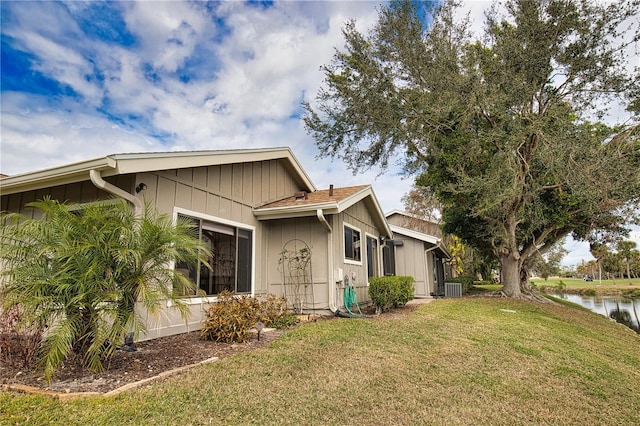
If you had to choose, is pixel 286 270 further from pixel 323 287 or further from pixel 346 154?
pixel 346 154

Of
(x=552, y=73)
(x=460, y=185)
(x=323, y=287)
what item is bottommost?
(x=323, y=287)

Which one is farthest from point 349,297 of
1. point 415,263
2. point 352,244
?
point 415,263

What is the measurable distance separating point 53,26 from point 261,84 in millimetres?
6093

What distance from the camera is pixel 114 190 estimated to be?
17.1 ft

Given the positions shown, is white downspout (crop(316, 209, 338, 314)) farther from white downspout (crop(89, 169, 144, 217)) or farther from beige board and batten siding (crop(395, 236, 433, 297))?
beige board and batten siding (crop(395, 236, 433, 297))

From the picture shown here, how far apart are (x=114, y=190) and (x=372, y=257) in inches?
347

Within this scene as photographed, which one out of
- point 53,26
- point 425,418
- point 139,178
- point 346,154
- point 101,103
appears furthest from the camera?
point 346,154

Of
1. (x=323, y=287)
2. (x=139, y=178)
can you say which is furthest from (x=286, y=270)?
(x=139, y=178)

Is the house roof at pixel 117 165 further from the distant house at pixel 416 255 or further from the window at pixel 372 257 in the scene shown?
the distant house at pixel 416 255

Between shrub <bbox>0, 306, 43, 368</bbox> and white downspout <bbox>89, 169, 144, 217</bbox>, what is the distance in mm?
1805

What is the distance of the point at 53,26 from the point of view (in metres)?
6.68

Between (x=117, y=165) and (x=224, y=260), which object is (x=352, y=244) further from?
(x=117, y=165)

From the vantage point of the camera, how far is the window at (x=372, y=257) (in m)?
11.9

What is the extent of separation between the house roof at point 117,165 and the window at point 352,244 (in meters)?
3.69
